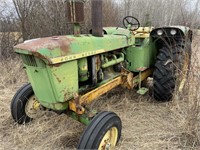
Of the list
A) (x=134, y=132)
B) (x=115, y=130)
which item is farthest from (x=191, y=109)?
(x=115, y=130)

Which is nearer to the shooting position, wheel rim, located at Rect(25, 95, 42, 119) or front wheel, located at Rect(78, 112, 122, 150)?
front wheel, located at Rect(78, 112, 122, 150)

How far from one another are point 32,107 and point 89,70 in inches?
44.4

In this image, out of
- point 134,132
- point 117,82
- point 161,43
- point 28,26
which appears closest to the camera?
point 134,132

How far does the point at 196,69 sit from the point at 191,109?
1.72ft

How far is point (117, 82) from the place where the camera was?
329 centimetres

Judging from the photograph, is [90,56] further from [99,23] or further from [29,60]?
[29,60]

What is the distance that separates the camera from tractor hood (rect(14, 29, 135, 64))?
217cm

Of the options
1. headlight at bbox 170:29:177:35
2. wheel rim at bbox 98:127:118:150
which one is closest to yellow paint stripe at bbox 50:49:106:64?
wheel rim at bbox 98:127:118:150

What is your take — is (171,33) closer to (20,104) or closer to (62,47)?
(62,47)

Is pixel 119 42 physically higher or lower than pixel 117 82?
higher

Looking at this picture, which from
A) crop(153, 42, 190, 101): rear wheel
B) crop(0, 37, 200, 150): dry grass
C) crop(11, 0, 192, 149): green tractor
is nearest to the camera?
crop(11, 0, 192, 149): green tractor

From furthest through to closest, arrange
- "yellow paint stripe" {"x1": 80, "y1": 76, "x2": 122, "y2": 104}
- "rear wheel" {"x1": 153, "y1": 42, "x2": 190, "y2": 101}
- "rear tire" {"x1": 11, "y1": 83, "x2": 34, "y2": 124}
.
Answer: "rear wheel" {"x1": 153, "y1": 42, "x2": 190, "y2": 101}, "rear tire" {"x1": 11, "y1": 83, "x2": 34, "y2": 124}, "yellow paint stripe" {"x1": 80, "y1": 76, "x2": 122, "y2": 104}

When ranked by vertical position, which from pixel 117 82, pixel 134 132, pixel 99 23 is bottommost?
pixel 134 132

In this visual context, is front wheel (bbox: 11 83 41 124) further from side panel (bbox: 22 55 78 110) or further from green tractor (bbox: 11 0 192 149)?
side panel (bbox: 22 55 78 110)
